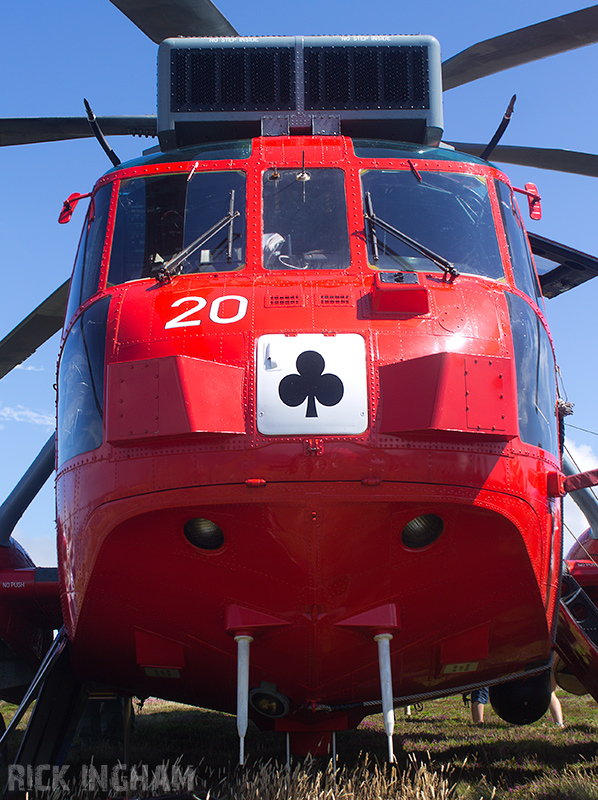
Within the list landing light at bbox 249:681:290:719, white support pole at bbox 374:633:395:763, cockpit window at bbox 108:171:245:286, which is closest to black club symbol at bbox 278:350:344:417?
cockpit window at bbox 108:171:245:286

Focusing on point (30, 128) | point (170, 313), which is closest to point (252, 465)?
point (170, 313)

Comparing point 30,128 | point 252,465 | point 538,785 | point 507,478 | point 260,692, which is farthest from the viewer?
point 30,128

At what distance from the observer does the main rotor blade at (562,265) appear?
6816 millimetres

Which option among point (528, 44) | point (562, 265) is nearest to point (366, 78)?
A: point (528, 44)

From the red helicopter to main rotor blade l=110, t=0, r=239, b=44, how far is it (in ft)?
2.04

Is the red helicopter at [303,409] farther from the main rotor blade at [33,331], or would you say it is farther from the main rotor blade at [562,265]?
the main rotor blade at [33,331]

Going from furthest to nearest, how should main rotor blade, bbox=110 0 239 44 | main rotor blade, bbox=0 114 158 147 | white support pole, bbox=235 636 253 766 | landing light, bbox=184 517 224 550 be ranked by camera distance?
main rotor blade, bbox=0 114 158 147 < main rotor blade, bbox=110 0 239 44 < landing light, bbox=184 517 224 550 < white support pole, bbox=235 636 253 766

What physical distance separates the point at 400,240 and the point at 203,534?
90.4 inches

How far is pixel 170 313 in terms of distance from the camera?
4297 mm

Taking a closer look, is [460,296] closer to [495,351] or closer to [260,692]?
[495,351]

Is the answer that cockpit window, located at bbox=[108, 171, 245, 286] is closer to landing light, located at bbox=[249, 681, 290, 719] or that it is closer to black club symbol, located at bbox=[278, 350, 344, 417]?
black club symbol, located at bbox=[278, 350, 344, 417]

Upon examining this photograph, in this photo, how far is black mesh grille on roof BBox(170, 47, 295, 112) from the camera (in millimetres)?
5949

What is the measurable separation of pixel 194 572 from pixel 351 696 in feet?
5.34

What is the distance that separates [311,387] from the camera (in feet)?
12.6
